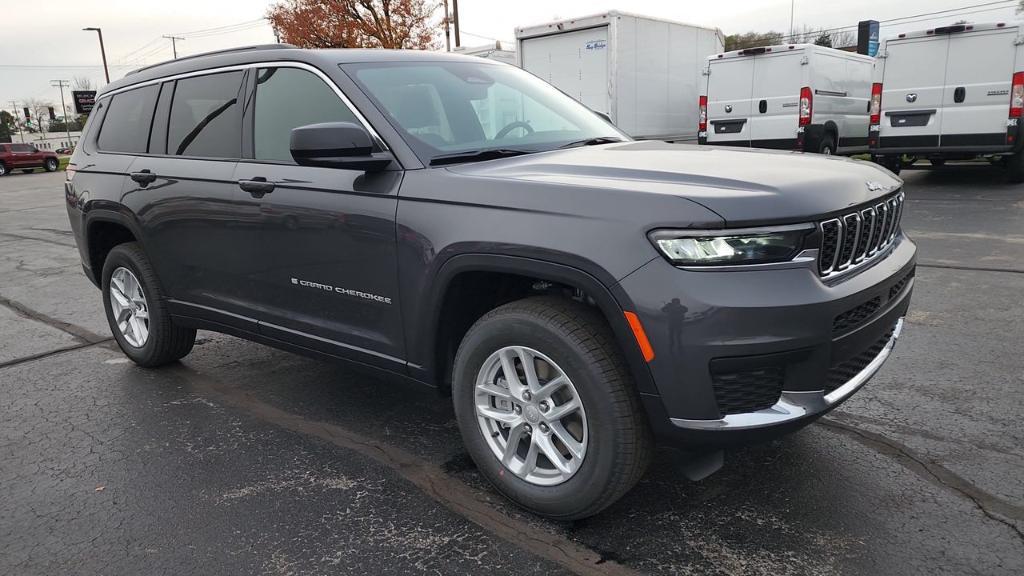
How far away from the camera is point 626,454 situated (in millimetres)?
2527

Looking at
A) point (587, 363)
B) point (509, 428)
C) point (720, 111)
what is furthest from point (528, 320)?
point (720, 111)

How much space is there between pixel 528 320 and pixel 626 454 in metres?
0.56

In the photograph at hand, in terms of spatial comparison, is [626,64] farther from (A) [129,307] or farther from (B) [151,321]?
(B) [151,321]

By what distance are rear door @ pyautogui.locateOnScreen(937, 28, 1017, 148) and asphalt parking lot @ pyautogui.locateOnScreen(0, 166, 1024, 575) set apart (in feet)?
26.5

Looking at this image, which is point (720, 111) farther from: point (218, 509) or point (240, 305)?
point (218, 509)

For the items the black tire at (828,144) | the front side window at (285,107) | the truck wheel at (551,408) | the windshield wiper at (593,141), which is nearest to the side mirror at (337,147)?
the front side window at (285,107)

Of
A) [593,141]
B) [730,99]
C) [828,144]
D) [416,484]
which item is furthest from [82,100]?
[416,484]

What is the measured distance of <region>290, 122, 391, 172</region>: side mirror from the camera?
2951 mm

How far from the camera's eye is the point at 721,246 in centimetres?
233

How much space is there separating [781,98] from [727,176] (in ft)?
39.1

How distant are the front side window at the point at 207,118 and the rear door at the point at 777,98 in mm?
11425

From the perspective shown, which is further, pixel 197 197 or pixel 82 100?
pixel 82 100

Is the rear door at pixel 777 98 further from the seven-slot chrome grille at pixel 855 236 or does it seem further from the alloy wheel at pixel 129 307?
the alloy wheel at pixel 129 307

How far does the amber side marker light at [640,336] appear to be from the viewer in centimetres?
239
